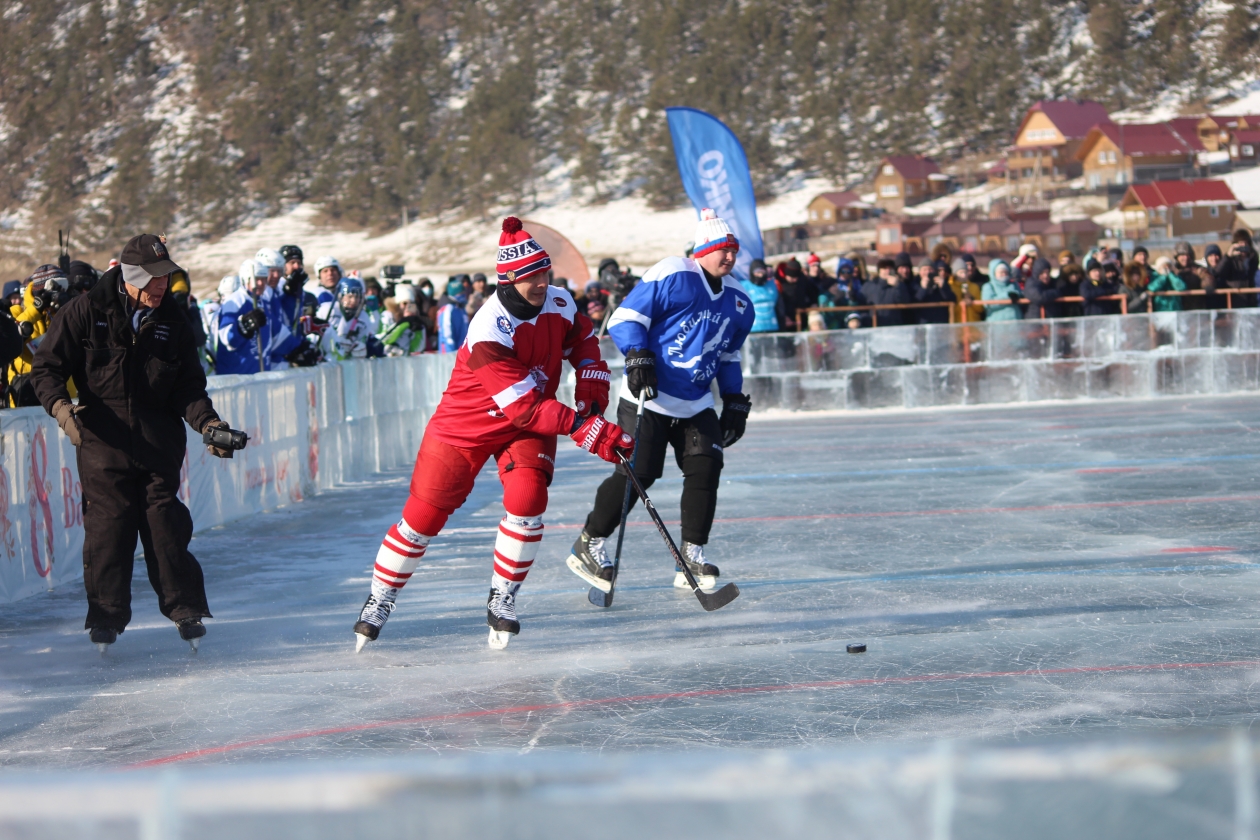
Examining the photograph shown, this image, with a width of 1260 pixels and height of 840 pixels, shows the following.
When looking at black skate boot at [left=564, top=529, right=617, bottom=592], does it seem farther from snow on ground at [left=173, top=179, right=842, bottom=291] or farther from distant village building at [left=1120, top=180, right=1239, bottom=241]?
distant village building at [left=1120, top=180, right=1239, bottom=241]

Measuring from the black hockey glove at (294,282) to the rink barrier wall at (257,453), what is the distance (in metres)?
0.61

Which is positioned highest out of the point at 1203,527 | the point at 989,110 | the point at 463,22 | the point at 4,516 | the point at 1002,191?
the point at 463,22

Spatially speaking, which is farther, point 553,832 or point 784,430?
point 784,430

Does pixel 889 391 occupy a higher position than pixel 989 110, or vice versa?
pixel 989 110

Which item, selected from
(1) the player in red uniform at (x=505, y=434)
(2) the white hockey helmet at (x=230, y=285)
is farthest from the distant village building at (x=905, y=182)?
(1) the player in red uniform at (x=505, y=434)

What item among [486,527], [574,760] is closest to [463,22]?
[486,527]

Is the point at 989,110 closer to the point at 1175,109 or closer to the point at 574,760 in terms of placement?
the point at 1175,109

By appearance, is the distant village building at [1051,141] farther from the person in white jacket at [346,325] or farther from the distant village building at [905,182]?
the person in white jacket at [346,325]

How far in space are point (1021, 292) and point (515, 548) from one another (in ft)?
45.1

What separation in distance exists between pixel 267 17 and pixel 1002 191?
46.2 metres

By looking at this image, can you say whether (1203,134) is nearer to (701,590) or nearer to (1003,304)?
(1003,304)

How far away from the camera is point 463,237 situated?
221ft

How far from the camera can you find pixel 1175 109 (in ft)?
252

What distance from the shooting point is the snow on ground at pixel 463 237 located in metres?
63.7
